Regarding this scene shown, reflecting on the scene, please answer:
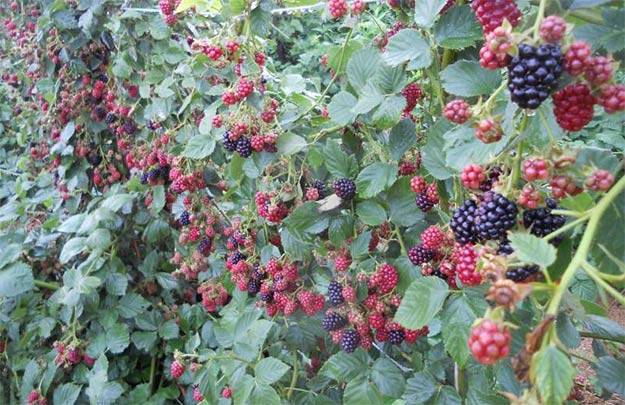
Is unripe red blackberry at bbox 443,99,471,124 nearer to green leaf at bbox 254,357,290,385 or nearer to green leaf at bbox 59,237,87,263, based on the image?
green leaf at bbox 254,357,290,385

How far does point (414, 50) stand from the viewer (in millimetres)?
1024

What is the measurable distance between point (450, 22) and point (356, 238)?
0.45m

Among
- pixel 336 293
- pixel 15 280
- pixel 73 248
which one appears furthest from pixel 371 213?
pixel 15 280

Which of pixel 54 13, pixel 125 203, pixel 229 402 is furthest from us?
pixel 54 13

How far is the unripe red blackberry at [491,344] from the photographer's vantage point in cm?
51

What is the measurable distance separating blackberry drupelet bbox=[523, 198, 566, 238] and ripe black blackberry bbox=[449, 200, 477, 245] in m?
0.06

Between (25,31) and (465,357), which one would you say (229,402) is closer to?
(465,357)

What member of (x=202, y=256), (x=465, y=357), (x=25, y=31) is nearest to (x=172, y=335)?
(x=202, y=256)

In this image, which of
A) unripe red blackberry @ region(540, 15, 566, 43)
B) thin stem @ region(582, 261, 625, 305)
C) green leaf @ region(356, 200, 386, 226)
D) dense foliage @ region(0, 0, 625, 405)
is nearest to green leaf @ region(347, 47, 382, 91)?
dense foliage @ region(0, 0, 625, 405)

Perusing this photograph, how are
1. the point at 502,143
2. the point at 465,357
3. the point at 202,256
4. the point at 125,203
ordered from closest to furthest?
the point at 502,143
the point at 465,357
the point at 202,256
the point at 125,203

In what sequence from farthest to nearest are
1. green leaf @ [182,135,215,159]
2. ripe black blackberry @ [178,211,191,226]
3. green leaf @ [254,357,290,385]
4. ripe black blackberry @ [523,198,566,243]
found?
ripe black blackberry @ [178,211,191,226] < green leaf @ [182,135,215,159] < green leaf @ [254,357,290,385] < ripe black blackberry @ [523,198,566,243]

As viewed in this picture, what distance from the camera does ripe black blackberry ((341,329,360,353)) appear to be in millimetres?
1211

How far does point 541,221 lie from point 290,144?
2.19 feet

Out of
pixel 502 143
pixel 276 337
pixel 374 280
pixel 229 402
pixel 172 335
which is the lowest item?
pixel 172 335
